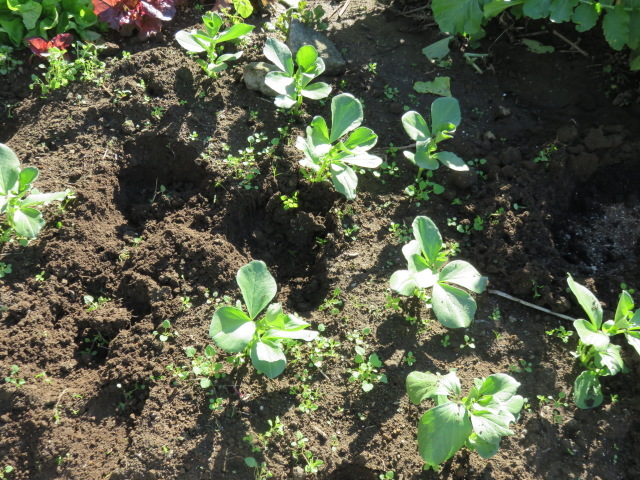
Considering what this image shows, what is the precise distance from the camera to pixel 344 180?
2900 mm

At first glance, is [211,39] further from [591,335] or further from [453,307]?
[591,335]

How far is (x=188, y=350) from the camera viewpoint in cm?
263

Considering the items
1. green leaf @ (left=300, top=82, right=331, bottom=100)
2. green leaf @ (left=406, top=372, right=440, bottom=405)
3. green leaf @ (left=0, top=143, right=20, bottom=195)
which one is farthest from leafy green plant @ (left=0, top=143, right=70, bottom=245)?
green leaf @ (left=406, top=372, right=440, bottom=405)

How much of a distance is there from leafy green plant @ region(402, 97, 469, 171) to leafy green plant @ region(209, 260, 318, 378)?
3.72ft

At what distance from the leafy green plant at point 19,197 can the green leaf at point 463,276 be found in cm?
191

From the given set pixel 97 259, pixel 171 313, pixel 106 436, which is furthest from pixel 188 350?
pixel 97 259

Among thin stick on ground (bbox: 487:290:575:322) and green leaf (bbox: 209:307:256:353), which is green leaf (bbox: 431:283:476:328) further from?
green leaf (bbox: 209:307:256:353)

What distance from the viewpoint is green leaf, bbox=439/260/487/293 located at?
2635 mm

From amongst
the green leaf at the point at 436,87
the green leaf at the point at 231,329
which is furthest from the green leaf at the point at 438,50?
the green leaf at the point at 231,329

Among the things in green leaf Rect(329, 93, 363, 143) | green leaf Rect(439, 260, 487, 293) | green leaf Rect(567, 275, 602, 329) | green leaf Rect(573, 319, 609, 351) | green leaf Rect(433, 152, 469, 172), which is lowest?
green leaf Rect(573, 319, 609, 351)

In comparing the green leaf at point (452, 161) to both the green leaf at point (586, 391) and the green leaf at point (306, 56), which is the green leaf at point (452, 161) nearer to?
the green leaf at point (306, 56)

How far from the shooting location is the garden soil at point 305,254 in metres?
2.51

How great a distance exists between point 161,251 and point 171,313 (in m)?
0.36

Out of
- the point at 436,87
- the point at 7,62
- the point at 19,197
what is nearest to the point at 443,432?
the point at 436,87
